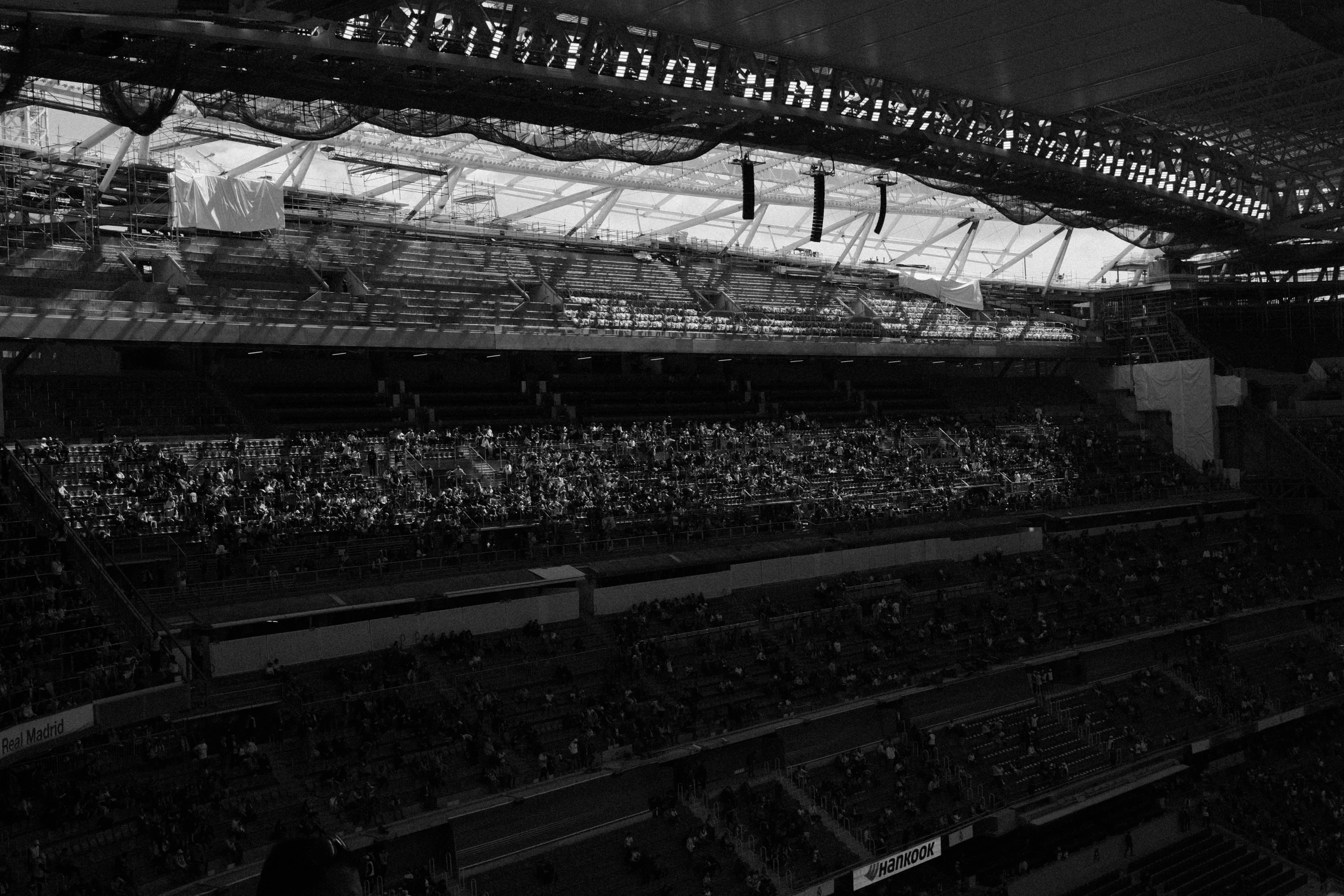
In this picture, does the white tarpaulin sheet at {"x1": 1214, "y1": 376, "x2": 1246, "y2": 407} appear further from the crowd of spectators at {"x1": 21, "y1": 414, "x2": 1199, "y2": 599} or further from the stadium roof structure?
the stadium roof structure

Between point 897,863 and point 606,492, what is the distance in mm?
11533

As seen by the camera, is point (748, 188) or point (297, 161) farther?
point (297, 161)

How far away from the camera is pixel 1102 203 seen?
1426 inches

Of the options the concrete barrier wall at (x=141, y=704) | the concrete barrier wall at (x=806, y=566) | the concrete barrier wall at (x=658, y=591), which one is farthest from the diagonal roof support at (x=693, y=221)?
the concrete barrier wall at (x=141, y=704)

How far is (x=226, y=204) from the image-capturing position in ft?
109

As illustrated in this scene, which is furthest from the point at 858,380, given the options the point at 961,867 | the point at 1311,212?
the point at 961,867

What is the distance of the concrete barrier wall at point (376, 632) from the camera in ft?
73.8

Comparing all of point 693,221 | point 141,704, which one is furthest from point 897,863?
point 693,221

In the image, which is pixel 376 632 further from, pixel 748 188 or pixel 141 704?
pixel 748 188

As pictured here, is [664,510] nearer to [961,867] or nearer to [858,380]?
[961,867]

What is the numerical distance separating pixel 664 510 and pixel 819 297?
17.2m

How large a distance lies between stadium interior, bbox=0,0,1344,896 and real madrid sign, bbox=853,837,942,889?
0.35 ft

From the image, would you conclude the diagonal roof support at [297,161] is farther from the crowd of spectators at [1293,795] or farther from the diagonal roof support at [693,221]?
the crowd of spectators at [1293,795]

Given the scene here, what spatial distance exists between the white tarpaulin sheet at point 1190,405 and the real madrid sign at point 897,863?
27423mm
